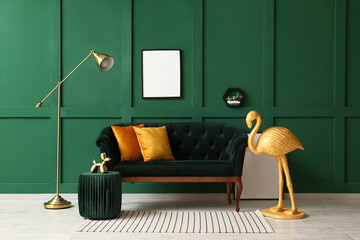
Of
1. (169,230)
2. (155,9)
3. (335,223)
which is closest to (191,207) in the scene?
(169,230)

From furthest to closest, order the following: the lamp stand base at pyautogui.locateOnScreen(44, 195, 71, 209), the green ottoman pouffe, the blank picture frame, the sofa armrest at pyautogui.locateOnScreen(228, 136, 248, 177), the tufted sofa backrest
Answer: the blank picture frame → the tufted sofa backrest → the lamp stand base at pyautogui.locateOnScreen(44, 195, 71, 209) → the sofa armrest at pyautogui.locateOnScreen(228, 136, 248, 177) → the green ottoman pouffe

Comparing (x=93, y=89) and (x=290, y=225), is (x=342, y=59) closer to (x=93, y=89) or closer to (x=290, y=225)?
(x=290, y=225)

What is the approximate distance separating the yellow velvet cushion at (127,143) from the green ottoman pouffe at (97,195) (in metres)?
0.74

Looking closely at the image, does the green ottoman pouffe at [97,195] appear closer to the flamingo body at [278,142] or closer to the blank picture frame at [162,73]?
the flamingo body at [278,142]

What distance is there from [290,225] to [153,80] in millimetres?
2416

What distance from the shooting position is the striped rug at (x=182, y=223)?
3342mm

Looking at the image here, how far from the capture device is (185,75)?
5.02 m

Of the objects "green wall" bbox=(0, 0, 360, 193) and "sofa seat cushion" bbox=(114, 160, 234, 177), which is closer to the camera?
"sofa seat cushion" bbox=(114, 160, 234, 177)

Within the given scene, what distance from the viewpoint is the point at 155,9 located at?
16.5ft

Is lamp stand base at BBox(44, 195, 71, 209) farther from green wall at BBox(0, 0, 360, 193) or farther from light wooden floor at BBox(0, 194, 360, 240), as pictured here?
green wall at BBox(0, 0, 360, 193)

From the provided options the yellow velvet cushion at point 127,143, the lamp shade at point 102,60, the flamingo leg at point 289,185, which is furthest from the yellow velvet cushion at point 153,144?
the flamingo leg at point 289,185

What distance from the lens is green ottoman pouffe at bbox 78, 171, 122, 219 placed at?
364 cm

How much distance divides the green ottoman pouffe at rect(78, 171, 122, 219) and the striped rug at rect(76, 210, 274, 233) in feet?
0.27

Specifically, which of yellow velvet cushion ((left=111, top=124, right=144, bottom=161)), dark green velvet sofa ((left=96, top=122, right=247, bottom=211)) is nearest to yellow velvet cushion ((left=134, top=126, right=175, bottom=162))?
yellow velvet cushion ((left=111, top=124, right=144, bottom=161))
